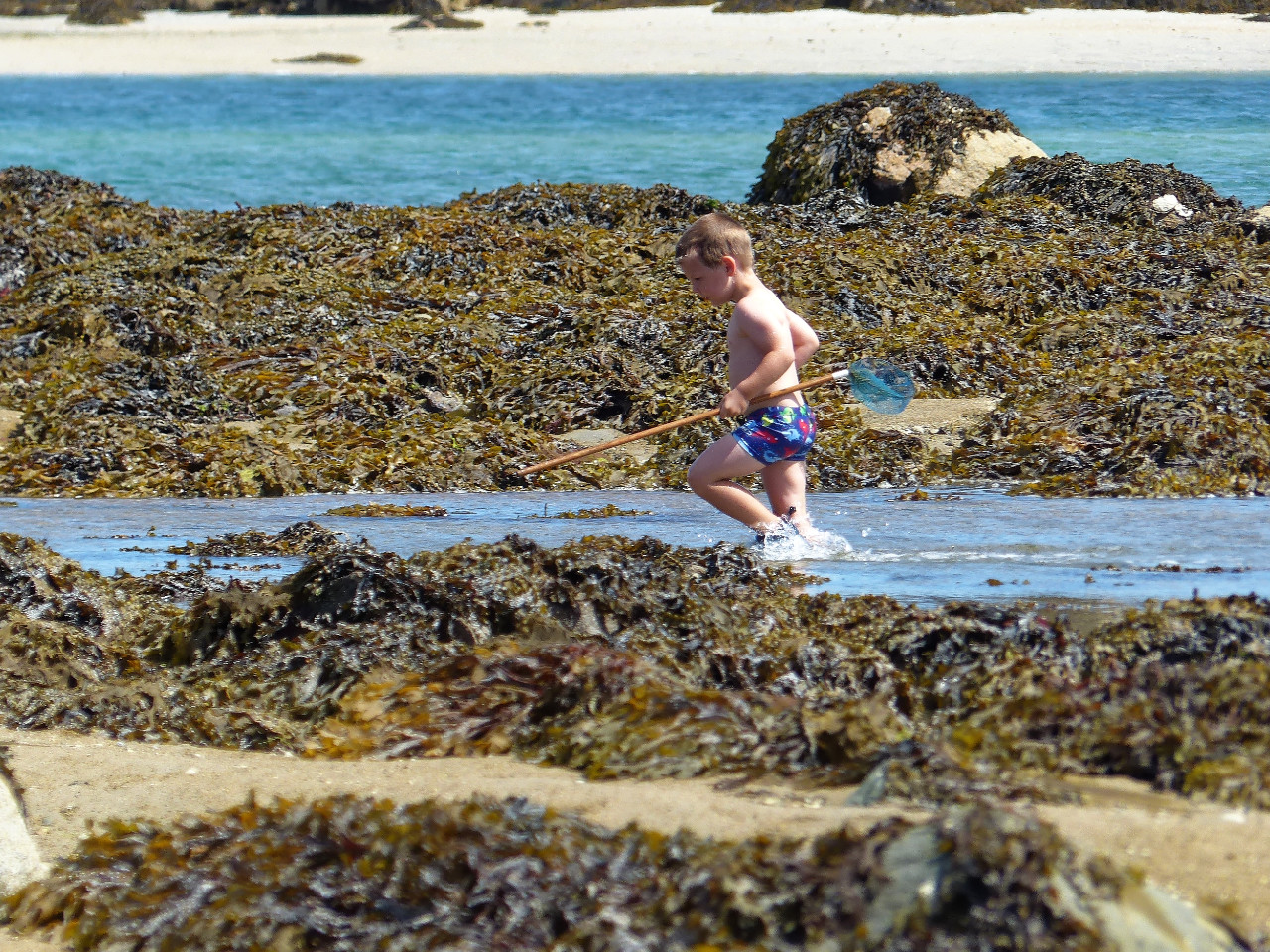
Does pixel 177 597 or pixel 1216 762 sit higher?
pixel 1216 762

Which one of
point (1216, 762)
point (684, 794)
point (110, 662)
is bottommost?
point (110, 662)

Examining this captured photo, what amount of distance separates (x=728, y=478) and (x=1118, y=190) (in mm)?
8834

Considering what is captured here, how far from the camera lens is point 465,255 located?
11523 millimetres

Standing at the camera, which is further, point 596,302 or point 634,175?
point 634,175

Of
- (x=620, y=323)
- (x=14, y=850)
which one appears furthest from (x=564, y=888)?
(x=620, y=323)

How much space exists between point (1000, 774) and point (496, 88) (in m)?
40.9

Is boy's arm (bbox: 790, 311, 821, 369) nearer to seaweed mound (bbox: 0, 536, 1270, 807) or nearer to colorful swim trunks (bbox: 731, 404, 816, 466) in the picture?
colorful swim trunks (bbox: 731, 404, 816, 466)

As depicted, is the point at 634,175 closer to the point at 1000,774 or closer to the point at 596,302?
the point at 596,302

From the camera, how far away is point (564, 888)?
2.91 m

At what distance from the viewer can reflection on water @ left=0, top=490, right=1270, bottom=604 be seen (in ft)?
16.4

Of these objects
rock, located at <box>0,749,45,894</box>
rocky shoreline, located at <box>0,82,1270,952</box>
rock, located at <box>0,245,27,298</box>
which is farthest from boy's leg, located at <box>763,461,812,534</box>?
rock, located at <box>0,245,27,298</box>

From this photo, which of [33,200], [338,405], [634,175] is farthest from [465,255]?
[634,175]

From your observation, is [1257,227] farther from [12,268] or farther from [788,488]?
[12,268]

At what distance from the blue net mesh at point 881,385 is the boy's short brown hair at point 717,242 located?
112 cm
